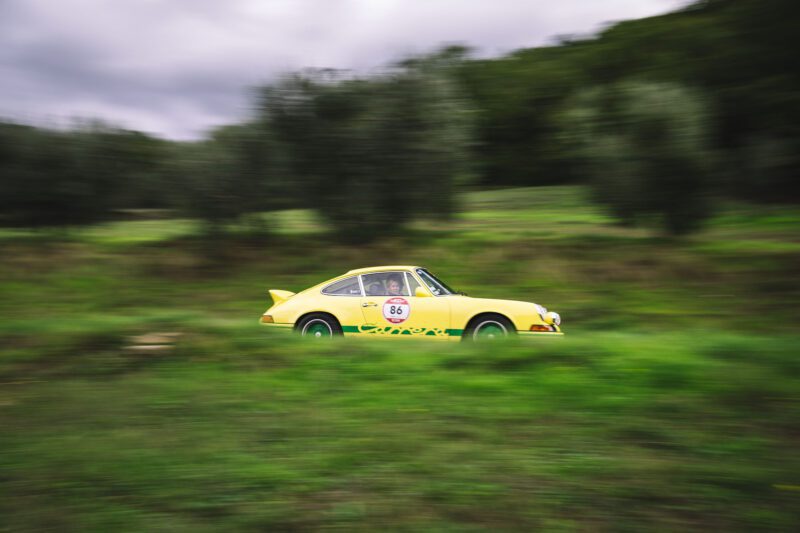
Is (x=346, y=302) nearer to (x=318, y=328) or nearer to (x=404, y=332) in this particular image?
(x=318, y=328)

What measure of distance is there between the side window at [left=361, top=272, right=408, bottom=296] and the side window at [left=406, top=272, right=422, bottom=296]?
7 cm

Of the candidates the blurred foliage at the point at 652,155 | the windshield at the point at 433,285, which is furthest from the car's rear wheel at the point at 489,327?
the blurred foliage at the point at 652,155

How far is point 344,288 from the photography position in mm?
9195

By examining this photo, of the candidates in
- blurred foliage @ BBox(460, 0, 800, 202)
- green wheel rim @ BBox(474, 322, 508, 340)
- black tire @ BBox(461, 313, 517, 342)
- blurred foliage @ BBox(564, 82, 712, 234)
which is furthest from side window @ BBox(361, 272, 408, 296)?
blurred foliage @ BBox(460, 0, 800, 202)

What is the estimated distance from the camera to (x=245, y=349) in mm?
6297

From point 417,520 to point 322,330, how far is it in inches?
223

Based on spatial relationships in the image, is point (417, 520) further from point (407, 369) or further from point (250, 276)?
point (250, 276)

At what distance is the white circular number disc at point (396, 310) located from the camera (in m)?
8.76

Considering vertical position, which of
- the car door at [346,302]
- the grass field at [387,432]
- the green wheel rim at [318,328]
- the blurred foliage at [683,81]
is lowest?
the grass field at [387,432]

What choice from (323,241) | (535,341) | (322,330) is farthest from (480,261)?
(535,341)

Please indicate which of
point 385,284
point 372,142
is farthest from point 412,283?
point 372,142

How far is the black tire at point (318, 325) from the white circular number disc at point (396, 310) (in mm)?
795

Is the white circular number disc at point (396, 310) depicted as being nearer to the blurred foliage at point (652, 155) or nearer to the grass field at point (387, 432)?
the grass field at point (387, 432)

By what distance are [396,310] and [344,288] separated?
906 millimetres
